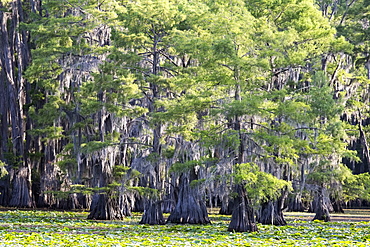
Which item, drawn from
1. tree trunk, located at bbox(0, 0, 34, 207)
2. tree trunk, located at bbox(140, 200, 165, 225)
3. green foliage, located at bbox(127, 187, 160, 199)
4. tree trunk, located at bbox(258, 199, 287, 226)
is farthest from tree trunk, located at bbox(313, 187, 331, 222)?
tree trunk, located at bbox(0, 0, 34, 207)

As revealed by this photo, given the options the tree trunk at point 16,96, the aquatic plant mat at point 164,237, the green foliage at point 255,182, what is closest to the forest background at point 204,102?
the green foliage at point 255,182

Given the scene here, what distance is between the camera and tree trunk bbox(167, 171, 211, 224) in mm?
20484

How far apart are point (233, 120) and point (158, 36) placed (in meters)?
5.01

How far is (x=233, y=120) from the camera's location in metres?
17.8

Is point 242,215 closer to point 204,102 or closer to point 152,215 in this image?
point 204,102

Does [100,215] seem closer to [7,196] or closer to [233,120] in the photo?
[233,120]

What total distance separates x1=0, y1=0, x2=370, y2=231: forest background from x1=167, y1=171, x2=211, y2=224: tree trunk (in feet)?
0.13

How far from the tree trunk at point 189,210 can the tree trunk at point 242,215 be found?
3.53 m

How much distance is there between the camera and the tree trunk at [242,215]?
1659 centimetres

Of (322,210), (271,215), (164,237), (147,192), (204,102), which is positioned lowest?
(164,237)

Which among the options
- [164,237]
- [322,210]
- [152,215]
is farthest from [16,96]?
[164,237]

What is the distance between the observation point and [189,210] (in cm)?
2069

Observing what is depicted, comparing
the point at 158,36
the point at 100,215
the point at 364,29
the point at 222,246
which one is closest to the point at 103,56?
the point at 158,36

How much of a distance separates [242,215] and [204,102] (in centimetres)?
350
